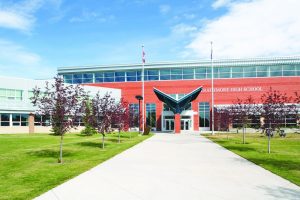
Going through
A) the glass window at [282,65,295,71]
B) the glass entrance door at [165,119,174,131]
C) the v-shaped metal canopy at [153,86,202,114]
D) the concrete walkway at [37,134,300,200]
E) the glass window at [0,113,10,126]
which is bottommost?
the glass entrance door at [165,119,174,131]

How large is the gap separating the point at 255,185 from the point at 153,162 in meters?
6.04

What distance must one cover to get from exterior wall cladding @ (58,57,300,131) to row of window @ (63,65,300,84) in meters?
0.39

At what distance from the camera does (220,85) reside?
64.6 m

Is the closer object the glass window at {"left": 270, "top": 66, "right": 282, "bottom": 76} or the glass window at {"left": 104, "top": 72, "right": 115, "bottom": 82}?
the glass window at {"left": 270, "top": 66, "right": 282, "bottom": 76}

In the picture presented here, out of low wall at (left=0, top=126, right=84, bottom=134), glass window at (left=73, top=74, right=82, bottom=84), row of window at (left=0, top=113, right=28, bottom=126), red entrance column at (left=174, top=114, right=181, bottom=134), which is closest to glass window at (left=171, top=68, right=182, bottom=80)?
red entrance column at (left=174, top=114, right=181, bottom=134)

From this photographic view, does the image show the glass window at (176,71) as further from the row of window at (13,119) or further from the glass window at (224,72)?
the row of window at (13,119)

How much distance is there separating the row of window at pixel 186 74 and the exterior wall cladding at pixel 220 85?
1.28 feet

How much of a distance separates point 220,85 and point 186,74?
21.4 feet

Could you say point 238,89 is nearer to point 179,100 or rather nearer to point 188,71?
point 188,71

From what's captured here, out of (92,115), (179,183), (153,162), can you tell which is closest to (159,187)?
(179,183)

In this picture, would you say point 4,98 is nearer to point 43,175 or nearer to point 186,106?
point 186,106

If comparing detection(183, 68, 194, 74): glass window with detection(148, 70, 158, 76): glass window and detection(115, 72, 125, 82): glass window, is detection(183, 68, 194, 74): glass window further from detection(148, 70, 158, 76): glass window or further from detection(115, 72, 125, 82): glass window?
detection(115, 72, 125, 82): glass window

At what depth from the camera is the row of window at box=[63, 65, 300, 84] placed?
2496 inches

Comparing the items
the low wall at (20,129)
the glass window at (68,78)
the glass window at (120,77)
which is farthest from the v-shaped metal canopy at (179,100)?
the glass window at (68,78)
